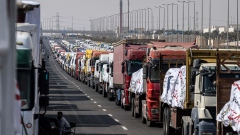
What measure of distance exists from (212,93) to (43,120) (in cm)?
366

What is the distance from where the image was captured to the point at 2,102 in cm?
332

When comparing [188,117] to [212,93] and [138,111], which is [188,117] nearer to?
[212,93]

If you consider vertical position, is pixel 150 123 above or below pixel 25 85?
below

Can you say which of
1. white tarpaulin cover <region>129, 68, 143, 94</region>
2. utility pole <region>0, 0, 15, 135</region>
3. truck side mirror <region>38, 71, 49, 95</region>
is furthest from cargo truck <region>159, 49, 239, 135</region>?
utility pole <region>0, 0, 15, 135</region>

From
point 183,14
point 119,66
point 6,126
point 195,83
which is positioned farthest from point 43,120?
point 183,14

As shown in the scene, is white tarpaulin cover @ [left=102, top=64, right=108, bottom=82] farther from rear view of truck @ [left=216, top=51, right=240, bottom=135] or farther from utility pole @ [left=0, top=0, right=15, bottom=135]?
utility pole @ [left=0, top=0, right=15, bottom=135]

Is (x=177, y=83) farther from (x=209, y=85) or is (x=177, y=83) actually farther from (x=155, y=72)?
(x=155, y=72)

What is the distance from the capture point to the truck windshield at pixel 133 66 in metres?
34.1

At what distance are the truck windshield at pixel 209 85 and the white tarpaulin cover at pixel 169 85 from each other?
4.30 m

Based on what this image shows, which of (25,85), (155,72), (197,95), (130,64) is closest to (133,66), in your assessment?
(130,64)

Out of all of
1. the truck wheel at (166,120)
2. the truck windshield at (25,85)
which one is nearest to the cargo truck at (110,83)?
the truck wheel at (166,120)

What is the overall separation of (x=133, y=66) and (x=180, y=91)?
14.8 m

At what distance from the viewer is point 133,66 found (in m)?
34.3

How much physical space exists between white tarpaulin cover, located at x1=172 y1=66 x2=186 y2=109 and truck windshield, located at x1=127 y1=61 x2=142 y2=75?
1358 cm
